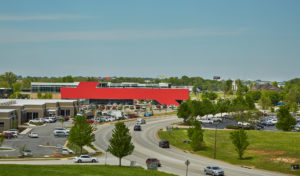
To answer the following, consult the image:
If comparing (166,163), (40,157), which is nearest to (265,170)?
(166,163)

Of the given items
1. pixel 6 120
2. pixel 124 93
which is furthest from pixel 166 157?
pixel 124 93

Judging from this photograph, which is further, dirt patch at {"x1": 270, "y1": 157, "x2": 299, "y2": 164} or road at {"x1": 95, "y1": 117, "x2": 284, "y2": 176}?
dirt patch at {"x1": 270, "y1": 157, "x2": 299, "y2": 164}

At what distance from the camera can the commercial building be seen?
9638cm

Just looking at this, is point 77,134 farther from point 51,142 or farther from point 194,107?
point 194,107

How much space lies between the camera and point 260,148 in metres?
76.6

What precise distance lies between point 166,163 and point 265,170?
15.4 m

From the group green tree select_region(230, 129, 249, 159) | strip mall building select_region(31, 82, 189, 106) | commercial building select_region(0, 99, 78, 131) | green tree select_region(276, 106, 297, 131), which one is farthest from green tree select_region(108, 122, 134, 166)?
strip mall building select_region(31, 82, 189, 106)

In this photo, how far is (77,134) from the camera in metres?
65.2

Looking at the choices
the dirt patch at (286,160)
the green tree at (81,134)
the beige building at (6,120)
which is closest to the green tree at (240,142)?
the dirt patch at (286,160)

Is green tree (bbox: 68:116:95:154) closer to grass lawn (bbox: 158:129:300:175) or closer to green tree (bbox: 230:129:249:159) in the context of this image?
grass lawn (bbox: 158:129:300:175)

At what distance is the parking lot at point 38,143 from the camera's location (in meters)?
68.7

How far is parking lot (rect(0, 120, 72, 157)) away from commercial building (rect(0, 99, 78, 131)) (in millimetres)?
6963

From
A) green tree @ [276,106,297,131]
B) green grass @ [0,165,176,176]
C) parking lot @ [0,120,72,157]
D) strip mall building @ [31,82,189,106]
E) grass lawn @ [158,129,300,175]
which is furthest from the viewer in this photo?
strip mall building @ [31,82,189,106]

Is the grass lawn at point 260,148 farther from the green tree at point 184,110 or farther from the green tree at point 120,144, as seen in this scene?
the green tree at point 120,144
